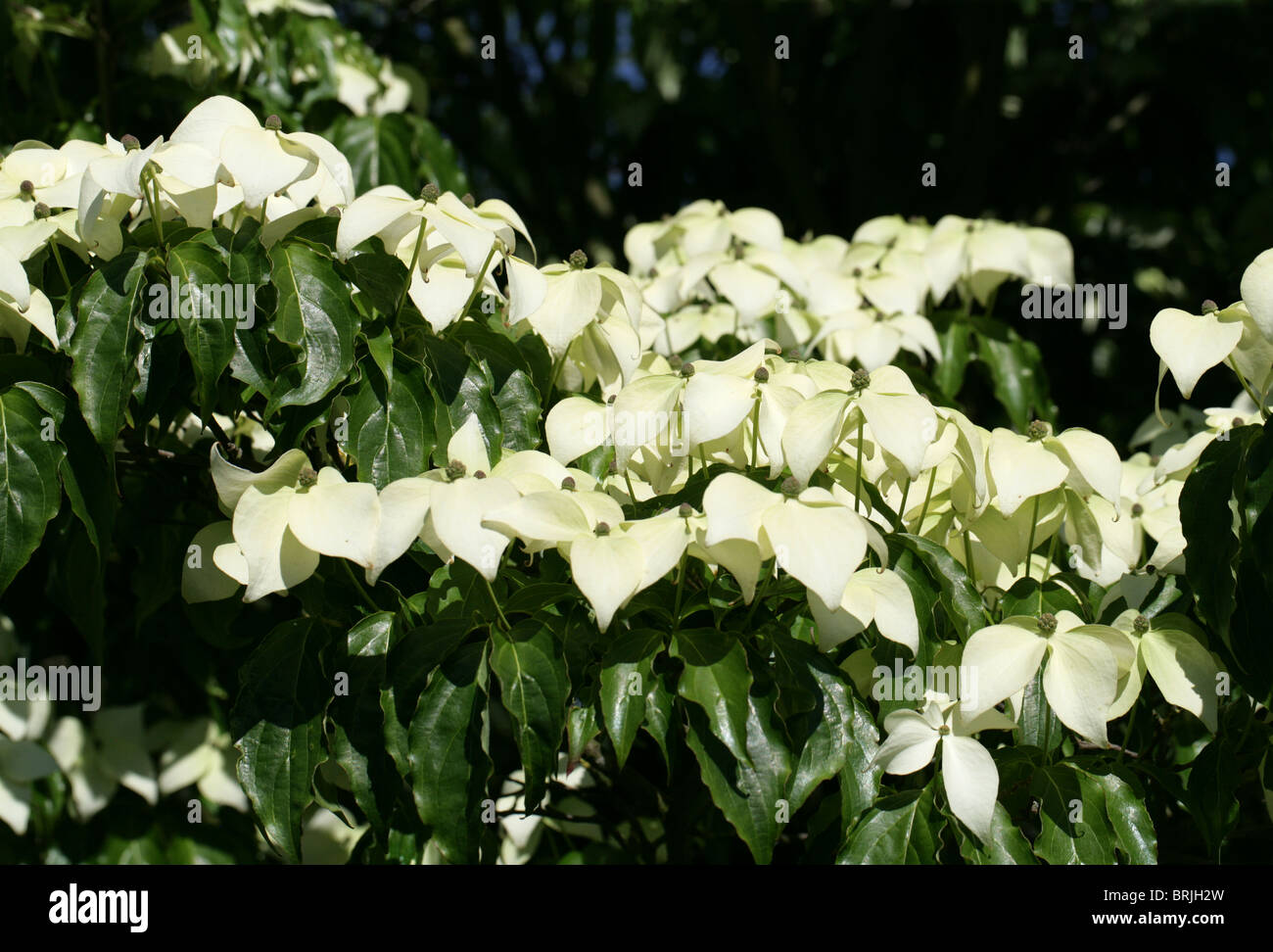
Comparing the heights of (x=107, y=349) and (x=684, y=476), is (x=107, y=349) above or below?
above

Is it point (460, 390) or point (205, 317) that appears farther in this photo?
point (460, 390)

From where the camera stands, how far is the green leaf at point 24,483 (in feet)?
4.54

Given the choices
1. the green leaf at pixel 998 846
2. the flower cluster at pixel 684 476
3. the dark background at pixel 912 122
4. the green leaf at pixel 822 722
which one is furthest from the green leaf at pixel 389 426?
the dark background at pixel 912 122

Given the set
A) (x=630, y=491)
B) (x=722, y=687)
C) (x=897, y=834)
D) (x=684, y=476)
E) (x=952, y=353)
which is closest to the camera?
(x=722, y=687)

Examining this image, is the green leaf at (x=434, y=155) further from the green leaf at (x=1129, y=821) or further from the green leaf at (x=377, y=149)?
the green leaf at (x=1129, y=821)

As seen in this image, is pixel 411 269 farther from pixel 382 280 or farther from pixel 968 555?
pixel 968 555

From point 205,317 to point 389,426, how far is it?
9.4 inches

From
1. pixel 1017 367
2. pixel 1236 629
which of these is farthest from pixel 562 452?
pixel 1017 367

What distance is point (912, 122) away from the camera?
12.4ft

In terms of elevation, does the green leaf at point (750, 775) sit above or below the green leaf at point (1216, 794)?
above

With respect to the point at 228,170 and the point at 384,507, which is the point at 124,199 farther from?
the point at 384,507

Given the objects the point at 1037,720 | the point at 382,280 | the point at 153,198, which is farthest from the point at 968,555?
A: the point at 153,198

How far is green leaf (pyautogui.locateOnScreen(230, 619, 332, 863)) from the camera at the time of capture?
1.41m

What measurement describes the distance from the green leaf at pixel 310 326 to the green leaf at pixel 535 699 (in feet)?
1.22
